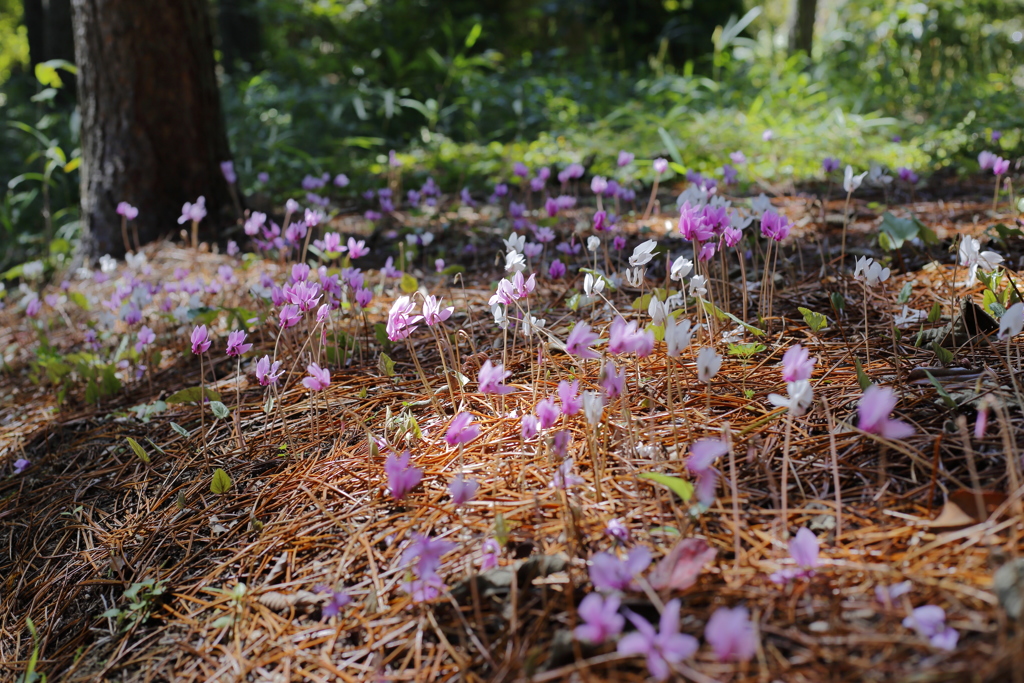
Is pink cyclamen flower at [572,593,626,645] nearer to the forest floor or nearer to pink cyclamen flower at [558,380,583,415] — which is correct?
the forest floor

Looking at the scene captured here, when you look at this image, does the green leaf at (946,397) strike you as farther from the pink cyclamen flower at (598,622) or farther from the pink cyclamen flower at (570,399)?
the pink cyclamen flower at (598,622)

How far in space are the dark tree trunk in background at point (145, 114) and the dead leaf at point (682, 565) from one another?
4095 millimetres

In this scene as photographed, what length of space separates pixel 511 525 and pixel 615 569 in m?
0.32

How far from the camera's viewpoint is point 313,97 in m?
7.40

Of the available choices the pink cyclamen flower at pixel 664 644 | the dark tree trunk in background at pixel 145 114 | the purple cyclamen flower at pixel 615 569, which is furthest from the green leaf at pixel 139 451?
the dark tree trunk in background at pixel 145 114

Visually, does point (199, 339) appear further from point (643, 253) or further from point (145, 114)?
point (145, 114)

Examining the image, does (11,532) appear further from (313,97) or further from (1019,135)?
(313,97)

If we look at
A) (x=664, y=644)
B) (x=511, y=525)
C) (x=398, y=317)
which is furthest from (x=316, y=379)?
(x=664, y=644)

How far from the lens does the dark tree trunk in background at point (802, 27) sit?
805cm

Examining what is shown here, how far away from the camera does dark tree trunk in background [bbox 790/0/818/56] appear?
8055mm

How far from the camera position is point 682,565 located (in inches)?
42.0

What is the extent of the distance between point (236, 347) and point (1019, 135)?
4660 millimetres

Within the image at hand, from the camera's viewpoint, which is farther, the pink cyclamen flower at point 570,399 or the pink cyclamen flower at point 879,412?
the pink cyclamen flower at point 570,399

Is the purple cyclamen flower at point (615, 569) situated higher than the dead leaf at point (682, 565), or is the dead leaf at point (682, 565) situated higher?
the purple cyclamen flower at point (615, 569)
